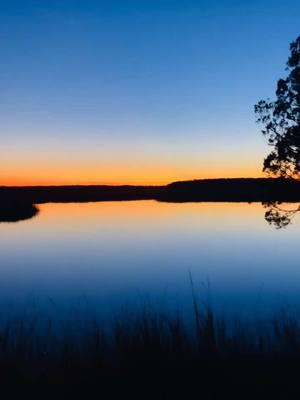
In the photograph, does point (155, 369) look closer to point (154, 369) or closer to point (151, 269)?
point (154, 369)

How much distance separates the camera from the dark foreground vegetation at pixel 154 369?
7637mm

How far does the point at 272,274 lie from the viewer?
2595 cm

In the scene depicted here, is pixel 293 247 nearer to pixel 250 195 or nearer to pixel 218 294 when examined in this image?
pixel 218 294

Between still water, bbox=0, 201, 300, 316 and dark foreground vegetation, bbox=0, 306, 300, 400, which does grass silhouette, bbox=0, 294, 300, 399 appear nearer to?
dark foreground vegetation, bbox=0, 306, 300, 400

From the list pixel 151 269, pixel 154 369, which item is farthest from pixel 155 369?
pixel 151 269

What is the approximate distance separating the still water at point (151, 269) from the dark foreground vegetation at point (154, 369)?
2.19m

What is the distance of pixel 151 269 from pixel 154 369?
20609 millimetres

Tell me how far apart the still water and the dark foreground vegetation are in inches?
86.3

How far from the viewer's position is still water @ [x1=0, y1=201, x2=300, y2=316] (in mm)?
19469

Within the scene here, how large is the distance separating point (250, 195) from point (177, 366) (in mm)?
148271

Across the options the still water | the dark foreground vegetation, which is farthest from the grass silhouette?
the still water

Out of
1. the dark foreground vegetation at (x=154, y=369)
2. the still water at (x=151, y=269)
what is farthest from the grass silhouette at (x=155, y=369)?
the still water at (x=151, y=269)

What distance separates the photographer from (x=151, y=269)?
28.9 metres

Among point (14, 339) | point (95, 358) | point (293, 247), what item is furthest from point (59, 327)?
point (293, 247)
